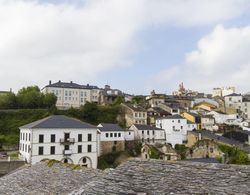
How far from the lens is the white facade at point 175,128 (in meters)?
58.3

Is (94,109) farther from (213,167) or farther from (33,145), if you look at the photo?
(213,167)

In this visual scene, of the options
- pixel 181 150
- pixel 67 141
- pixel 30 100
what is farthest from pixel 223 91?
pixel 67 141

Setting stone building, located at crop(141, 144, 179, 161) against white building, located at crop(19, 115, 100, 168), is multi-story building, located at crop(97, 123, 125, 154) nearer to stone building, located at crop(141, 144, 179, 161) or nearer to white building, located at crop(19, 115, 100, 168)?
stone building, located at crop(141, 144, 179, 161)

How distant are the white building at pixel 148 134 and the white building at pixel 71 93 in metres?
36.3

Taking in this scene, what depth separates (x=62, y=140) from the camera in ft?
135

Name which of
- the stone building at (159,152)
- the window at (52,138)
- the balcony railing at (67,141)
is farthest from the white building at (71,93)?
the window at (52,138)

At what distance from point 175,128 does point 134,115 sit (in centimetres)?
971

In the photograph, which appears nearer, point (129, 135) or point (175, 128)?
point (129, 135)

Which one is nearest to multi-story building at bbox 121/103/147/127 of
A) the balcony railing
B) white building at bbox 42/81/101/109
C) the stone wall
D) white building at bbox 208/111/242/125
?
the stone wall

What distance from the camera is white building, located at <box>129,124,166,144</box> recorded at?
5612 cm

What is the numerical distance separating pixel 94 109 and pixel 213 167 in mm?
60309

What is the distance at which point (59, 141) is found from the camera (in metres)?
40.8

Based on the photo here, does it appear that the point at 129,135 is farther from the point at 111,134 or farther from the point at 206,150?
the point at 206,150

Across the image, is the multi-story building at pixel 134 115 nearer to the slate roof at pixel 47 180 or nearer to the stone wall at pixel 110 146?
the stone wall at pixel 110 146
